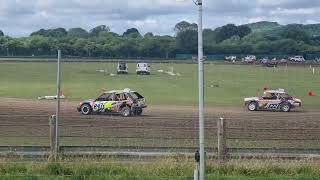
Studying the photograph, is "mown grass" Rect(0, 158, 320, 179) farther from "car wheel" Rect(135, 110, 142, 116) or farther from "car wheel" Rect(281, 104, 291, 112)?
"car wheel" Rect(281, 104, 291, 112)

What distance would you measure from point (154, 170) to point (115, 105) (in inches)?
746

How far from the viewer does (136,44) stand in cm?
9406

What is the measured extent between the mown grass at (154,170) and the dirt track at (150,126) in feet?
15.4

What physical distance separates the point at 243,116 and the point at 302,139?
9.71 m

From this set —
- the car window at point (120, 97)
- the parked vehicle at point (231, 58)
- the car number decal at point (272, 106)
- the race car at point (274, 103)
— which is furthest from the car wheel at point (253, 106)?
the parked vehicle at point (231, 58)

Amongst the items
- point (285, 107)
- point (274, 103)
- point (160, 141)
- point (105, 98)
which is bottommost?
point (160, 141)

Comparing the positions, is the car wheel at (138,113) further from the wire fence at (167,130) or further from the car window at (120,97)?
the car window at (120,97)

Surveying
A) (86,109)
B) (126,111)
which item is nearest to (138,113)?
(126,111)

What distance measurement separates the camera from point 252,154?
1538 cm

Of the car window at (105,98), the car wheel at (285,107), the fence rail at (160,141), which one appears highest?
the car window at (105,98)

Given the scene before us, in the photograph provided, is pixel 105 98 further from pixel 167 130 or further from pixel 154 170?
pixel 154 170

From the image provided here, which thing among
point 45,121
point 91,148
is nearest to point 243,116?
point 45,121

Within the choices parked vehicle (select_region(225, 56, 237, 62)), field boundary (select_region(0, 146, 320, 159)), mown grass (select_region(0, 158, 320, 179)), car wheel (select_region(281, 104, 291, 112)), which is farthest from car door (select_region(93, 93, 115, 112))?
parked vehicle (select_region(225, 56, 237, 62))

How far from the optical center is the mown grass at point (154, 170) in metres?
12.1
